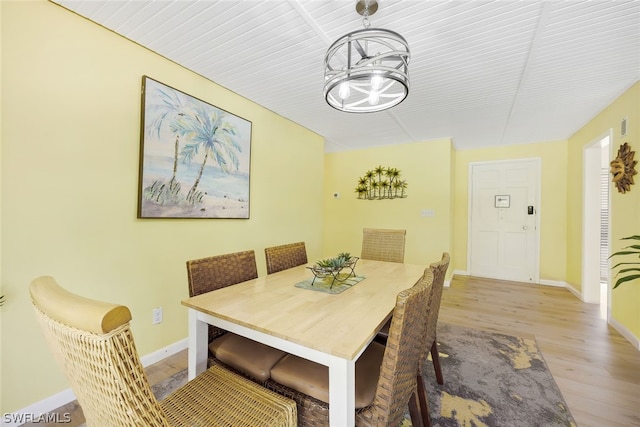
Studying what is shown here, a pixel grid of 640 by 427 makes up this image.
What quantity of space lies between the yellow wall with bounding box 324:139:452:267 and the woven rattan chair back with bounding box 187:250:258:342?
3.14 metres

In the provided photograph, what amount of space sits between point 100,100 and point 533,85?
11.5ft

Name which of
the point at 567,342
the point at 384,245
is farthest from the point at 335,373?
the point at 567,342

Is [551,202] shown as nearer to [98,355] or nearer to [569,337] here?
[569,337]

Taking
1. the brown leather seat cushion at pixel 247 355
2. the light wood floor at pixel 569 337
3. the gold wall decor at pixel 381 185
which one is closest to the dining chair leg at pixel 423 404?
the brown leather seat cushion at pixel 247 355

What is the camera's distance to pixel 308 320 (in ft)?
3.63

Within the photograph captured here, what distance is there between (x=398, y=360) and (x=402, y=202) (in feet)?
12.2

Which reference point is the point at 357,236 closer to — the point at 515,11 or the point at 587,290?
the point at 587,290

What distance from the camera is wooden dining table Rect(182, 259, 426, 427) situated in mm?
903

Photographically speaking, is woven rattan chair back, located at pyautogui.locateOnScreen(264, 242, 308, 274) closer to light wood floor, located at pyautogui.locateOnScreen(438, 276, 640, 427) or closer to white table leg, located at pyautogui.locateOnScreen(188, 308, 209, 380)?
white table leg, located at pyautogui.locateOnScreen(188, 308, 209, 380)

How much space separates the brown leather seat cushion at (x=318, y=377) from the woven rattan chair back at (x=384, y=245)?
1.50m

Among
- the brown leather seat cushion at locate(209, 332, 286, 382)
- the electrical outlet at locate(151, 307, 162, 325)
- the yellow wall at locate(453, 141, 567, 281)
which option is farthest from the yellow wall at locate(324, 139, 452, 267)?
the brown leather seat cushion at locate(209, 332, 286, 382)

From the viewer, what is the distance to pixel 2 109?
1.37m

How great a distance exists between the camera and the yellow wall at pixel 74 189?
4.68ft

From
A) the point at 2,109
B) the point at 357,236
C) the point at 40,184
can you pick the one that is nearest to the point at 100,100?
the point at 2,109
